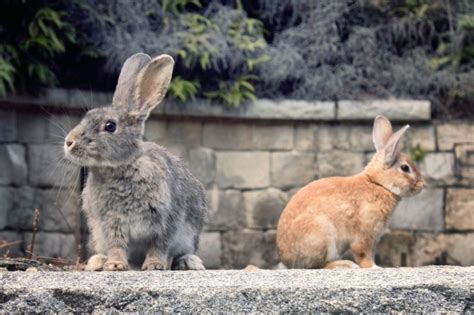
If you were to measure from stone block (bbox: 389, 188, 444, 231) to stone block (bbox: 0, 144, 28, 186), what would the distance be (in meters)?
3.50

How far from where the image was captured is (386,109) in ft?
29.3

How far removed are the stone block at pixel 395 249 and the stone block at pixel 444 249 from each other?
76mm

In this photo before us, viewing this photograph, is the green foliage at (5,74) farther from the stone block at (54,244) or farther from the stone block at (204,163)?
the stone block at (204,163)

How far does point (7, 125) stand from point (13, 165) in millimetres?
360

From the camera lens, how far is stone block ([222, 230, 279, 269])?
8672mm

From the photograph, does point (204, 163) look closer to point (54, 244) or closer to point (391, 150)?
point (54, 244)

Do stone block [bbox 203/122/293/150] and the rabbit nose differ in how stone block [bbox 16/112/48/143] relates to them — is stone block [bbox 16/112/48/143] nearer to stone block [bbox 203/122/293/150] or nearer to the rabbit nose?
stone block [bbox 203/122/293/150]

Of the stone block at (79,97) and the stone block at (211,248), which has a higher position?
the stone block at (79,97)

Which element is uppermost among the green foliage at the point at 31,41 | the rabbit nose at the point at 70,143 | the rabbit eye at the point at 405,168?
the green foliage at the point at 31,41

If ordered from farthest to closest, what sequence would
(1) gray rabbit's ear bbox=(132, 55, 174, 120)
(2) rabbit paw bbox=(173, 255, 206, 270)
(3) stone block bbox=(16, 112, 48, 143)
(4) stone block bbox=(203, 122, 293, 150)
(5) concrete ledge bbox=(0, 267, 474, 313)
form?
(4) stone block bbox=(203, 122, 293, 150) < (3) stone block bbox=(16, 112, 48, 143) < (2) rabbit paw bbox=(173, 255, 206, 270) < (1) gray rabbit's ear bbox=(132, 55, 174, 120) < (5) concrete ledge bbox=(0, 267, 474, 313)

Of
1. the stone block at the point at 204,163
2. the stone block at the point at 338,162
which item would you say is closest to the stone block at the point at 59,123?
the stone block at the point at 204,163

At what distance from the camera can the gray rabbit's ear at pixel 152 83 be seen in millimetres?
4371

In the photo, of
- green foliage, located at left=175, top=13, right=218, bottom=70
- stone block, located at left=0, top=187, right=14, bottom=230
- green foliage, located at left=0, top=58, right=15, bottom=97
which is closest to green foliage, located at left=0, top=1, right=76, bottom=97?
green foliage, located at left=0, top=58, right=15, bottom=97

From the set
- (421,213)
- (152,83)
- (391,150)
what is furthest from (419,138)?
(152,83)
